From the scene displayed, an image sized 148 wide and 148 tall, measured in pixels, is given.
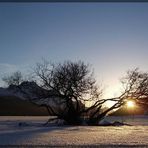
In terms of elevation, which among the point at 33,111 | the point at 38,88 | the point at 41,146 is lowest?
the point at 41,146

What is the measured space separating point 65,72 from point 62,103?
2886mm

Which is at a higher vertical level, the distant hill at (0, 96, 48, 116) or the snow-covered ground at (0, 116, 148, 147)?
the distant hill at (0, 96, 48, 116)

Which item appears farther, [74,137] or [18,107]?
[18,107]

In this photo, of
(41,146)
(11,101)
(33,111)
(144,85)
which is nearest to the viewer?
(41,146)

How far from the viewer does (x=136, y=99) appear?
3434cm

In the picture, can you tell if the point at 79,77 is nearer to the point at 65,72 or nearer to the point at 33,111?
the point at 65,72

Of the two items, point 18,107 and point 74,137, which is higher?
point 18,107

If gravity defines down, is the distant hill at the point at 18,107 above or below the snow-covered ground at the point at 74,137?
above

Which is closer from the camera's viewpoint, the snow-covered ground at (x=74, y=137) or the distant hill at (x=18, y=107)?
the snow-covered ground at (x=74, y=137)

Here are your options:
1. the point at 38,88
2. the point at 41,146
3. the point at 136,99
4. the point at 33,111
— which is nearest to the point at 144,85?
the point at 136,99

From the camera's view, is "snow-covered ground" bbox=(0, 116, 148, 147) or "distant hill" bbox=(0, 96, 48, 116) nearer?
"snow-covered ground" bbox=(0, 116, 148, 147)

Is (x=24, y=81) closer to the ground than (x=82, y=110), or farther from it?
farther from it

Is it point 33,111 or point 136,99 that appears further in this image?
point 33,111

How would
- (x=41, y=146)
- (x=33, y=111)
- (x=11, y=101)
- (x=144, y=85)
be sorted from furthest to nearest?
(x=11, y=101)
(x=33, y=111)
(x=144, y=85)
(x=41, y=146)
